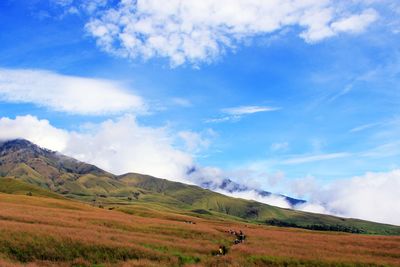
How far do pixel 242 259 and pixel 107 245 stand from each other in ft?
36.9

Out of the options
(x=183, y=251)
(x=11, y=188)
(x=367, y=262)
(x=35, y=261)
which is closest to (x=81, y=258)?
(x=35, y=261)

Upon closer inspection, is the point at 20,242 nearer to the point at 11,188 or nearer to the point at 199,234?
the point at 199,234

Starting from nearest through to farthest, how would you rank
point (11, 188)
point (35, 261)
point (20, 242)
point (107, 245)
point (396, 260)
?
point (35, 261), point (20, 242), point (107, 245), point (396, 260), point (11, 188)

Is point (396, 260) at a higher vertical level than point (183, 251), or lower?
higher

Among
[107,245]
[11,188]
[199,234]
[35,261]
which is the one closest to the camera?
[35,261]

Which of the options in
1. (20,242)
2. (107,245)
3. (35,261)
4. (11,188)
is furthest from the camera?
(11,188)

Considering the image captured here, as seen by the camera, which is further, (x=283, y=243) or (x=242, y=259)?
(x=283, y=243)

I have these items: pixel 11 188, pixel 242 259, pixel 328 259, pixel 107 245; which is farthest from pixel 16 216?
pixel 11 188

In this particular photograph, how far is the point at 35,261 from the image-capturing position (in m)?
28.7

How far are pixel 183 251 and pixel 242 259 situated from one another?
615 centimetres

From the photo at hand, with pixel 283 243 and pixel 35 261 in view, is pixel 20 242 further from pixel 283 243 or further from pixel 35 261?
pixel 283 243

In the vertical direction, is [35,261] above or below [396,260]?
below

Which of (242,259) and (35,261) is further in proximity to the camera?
(242,259)

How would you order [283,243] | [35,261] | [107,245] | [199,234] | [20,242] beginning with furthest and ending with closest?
[199,234] < [283,243] < [107,245] < [20,242] < [35,261]
